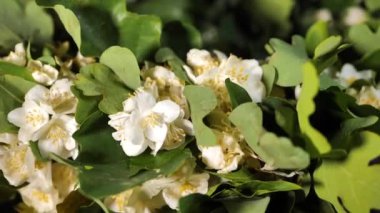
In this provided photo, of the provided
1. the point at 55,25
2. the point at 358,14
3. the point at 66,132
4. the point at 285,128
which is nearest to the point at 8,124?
the point at 66,132

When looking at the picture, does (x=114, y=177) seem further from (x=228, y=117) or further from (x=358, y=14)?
(x=358, y=14)

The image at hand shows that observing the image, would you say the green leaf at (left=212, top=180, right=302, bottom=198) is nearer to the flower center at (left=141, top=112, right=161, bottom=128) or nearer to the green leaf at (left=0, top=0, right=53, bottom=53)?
the flower center at (left=141, top=112, right=161, bottom=128)

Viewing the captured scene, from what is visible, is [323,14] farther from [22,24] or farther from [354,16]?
[22,24]

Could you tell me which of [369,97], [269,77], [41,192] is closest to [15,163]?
[41,192]

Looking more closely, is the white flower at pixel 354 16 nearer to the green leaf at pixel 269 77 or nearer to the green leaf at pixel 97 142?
the green leaf at pixel 269 77

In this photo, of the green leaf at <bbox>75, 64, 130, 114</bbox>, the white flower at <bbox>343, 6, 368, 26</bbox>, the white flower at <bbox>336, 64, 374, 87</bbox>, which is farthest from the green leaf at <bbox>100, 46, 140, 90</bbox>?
the white flower at <bbox>343, 6, 368, 26</bbox>

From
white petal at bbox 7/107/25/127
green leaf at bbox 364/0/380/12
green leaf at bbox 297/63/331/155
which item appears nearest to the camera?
green leaf at bbox 297/63/331/155
